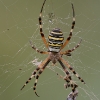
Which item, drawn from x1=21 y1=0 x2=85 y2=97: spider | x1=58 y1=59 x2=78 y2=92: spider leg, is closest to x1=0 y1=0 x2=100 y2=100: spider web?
x1=21 y1=0 x2=85 y2=97: spider

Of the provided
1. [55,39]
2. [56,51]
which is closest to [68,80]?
[56,51]

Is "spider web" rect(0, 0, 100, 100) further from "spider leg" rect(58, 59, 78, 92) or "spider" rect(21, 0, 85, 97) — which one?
"spider leg" rect(58, 59, 78, 92)

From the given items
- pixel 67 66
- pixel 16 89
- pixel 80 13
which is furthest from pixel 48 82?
pixel 80 13

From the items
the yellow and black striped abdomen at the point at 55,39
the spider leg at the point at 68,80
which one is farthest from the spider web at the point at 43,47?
the yellow and black striped abdomen at the point at 55,39

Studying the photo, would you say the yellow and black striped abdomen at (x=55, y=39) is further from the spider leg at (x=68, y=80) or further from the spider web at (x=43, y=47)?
the spider web at (x=43, y=47)

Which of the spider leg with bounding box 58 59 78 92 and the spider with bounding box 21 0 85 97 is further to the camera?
the spider leg with bounding box 58 59 78 92

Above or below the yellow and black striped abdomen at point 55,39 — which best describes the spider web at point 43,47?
below
